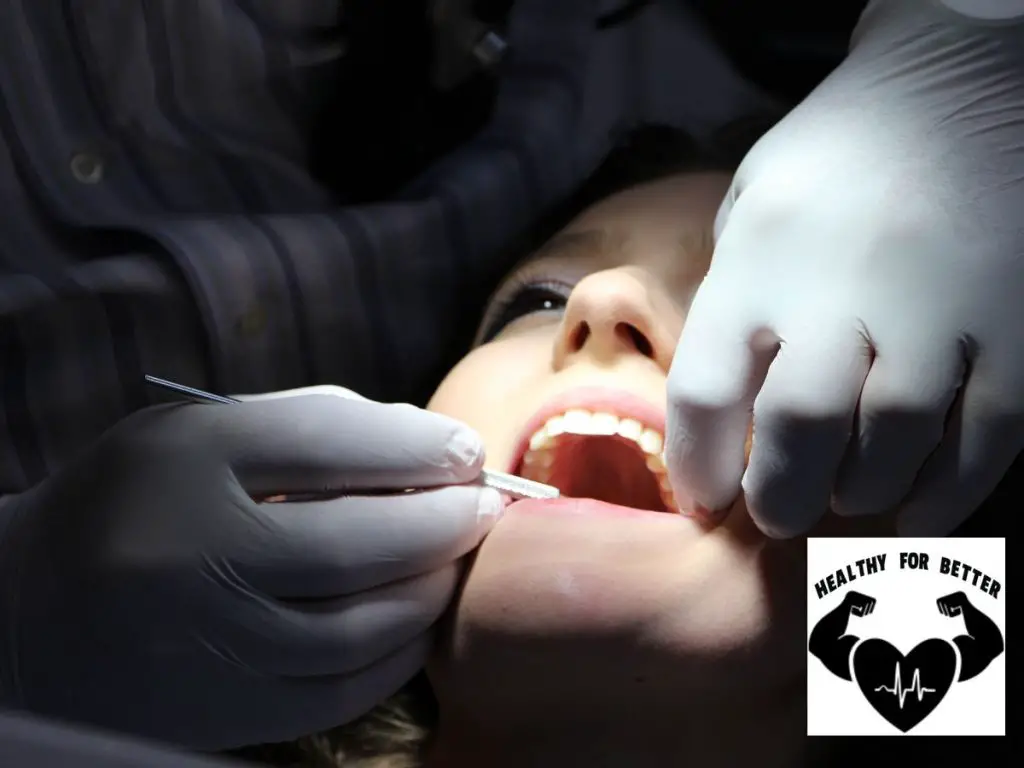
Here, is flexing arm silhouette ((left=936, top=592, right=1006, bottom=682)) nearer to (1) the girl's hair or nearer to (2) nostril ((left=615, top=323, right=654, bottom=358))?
(2) nostril ((left=615, top=323, right=654, bottom=358))

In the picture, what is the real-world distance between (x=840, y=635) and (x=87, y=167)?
72 centimetres

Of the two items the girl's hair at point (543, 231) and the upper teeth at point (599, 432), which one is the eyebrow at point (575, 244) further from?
the upper teeth at point (599, 432)

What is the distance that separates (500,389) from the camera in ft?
2.77

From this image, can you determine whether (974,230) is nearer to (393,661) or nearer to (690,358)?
(690,358)

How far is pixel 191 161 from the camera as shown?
986 mm

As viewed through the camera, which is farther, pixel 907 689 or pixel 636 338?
pixel 636 338

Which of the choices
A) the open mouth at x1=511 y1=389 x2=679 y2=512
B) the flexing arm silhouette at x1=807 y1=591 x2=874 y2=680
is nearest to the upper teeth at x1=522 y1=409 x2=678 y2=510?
the open mouth at x1=511 y1=389 x2=679 y2=512

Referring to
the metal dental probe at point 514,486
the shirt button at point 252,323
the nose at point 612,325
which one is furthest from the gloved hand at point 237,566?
the shirt button at point 252,323

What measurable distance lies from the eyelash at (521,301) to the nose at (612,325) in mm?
193

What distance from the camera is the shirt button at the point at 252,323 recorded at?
937 mm

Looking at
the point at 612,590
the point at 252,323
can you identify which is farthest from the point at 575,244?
the point at 612,590

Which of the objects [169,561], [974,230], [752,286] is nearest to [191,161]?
[169,561]

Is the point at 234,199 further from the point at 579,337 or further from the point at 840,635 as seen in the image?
the point at 840,635

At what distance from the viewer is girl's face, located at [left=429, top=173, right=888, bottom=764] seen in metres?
0.64
